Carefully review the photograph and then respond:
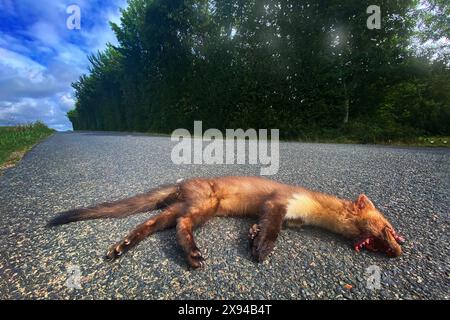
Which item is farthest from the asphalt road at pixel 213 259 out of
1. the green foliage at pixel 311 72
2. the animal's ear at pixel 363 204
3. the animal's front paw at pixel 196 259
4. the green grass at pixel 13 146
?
the green foliage at pixel 311 72

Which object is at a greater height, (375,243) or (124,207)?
(124,207)

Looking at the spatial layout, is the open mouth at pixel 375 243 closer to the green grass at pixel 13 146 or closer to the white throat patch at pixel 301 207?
the white throat patch at pixel 301 207

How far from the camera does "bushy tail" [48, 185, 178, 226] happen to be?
2334 mm

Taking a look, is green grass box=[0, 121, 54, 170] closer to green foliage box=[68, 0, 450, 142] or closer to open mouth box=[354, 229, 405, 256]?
open mouth box=[354, 229, 405, 256]

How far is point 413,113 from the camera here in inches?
414

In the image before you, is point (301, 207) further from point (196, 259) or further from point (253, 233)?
point (196, 259)

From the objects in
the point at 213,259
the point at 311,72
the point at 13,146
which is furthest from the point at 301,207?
the point at 311,72

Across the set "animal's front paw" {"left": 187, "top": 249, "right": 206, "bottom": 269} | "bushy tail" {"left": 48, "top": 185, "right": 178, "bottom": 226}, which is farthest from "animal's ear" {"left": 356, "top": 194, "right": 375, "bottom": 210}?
"bushy tail" {"left": 48, "top": 185, "right": 178, "bottom": 226}

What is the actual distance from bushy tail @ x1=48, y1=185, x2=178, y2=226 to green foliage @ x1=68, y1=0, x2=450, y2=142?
8765 mm

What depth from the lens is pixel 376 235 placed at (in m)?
2.11

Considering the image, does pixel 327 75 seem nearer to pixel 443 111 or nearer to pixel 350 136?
pixel 350 136

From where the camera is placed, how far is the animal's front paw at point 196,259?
5.83 feet

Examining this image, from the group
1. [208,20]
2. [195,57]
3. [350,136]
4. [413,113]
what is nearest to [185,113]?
[195,57]

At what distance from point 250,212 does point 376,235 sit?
3.35 ft
